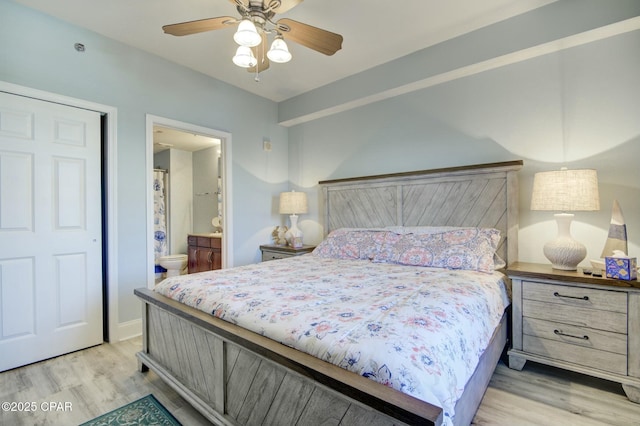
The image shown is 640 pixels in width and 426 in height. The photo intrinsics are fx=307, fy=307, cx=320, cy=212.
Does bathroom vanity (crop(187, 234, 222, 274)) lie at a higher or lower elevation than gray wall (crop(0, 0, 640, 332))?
lower

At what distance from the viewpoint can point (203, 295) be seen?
1.75m

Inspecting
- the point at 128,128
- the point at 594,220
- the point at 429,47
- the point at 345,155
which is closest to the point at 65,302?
the point at 128,128

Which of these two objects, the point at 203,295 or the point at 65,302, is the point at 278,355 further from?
the point at 65,302

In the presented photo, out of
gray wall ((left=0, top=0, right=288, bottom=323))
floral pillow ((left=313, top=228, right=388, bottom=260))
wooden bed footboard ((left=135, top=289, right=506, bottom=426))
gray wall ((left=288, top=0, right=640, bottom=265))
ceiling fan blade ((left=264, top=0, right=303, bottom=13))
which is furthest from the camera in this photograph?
floral pillow ((left=313, top=228, right=388, bottom=260))

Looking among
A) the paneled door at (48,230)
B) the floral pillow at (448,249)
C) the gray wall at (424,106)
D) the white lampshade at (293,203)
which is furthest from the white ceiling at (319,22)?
the floral pillow at (448,249)

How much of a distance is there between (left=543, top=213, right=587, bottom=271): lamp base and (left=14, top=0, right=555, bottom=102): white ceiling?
166cm

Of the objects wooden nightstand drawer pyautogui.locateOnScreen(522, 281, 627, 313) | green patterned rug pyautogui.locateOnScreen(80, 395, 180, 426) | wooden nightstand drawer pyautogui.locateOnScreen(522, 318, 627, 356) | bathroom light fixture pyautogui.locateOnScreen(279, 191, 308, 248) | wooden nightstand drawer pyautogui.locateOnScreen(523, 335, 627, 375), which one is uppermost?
bathroom light fixture pyautogui.locateOnScreen(279, 191, 308, 248)

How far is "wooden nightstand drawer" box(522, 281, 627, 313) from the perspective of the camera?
186 centimetres

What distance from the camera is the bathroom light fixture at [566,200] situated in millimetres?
2045

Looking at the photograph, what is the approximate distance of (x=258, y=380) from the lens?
1.32 metres

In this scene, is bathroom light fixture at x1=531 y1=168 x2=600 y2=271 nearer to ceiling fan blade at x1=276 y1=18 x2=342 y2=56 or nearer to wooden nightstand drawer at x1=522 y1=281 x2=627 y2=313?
wooden nightstand drawer at x1=522 y1=281 x2=627 y2=313

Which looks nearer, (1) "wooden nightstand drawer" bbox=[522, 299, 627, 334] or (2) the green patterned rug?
(2) the green patterned rug

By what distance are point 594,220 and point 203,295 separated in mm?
2825

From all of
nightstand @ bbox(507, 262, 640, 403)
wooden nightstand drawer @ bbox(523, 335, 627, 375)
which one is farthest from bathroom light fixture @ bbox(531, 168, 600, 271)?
wooden nightstand drawer @ bbox(523, 335, 627, 375)
